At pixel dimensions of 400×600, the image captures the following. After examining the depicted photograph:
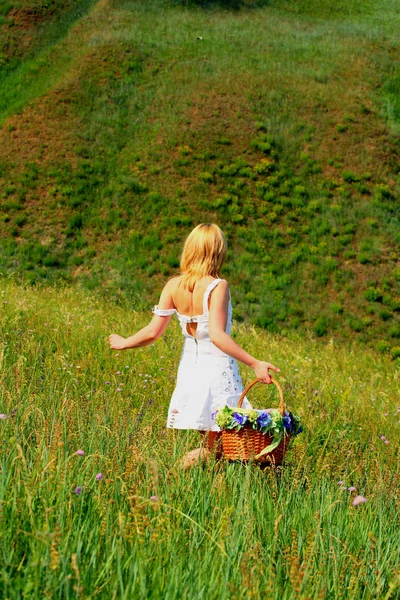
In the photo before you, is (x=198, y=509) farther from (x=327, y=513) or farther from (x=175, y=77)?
(x=175, y=77)

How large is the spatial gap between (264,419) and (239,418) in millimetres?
146

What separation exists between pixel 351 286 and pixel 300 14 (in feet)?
83.3

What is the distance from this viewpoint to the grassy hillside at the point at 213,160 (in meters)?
19.0

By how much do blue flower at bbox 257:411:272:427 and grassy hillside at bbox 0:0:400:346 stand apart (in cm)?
1334

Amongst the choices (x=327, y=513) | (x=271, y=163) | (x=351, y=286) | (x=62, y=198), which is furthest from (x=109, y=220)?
(x=327, y=513)

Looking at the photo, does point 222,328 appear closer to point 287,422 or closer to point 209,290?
point 209,290

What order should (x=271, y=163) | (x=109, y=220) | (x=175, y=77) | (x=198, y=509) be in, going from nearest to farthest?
(x=198, y=509), (x=109, y=220), (x=271, y=163), (x=175, y=77)

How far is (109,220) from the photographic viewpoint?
2122cm

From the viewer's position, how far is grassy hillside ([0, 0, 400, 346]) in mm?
19031

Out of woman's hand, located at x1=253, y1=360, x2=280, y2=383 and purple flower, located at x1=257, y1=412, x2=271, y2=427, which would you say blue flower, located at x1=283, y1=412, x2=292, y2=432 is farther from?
woman's hand, located at x1=253, y1=360, x2=280, y2=383

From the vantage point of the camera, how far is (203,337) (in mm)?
4355

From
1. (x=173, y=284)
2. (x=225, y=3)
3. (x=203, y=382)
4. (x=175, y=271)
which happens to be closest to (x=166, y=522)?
(x=203, y=382)

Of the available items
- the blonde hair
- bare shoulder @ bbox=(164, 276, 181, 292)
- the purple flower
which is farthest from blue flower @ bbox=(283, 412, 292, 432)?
bare shoulder @ bbox=(164, 276, 181, 292)

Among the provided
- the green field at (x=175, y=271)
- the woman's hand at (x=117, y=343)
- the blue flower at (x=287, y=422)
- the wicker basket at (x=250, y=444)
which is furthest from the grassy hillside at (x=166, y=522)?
the woman's hand at (x=117, y=343)
